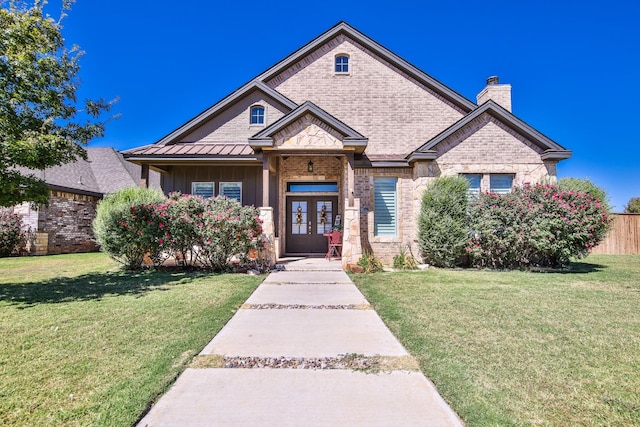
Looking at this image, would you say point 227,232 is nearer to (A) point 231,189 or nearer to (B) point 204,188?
(A) point 231,189

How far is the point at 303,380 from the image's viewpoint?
114 inches

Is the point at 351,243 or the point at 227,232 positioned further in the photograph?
the point at 351,243

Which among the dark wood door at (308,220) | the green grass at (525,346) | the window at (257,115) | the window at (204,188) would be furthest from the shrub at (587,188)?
the window at (204,188)

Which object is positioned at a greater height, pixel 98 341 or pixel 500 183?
pixel 500 183

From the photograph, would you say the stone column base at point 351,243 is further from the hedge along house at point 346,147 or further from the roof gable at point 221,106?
the roof gable at point 221,106

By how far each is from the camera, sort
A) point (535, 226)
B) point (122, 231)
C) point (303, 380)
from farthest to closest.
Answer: point (535, 226) → point (122, 231) → point (303, 380)

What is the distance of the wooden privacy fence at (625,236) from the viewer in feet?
52.6

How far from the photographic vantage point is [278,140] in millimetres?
10102

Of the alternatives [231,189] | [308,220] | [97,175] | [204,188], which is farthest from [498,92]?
[97,175]

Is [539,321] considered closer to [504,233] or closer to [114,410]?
[114,410]

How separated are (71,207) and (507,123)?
19.7 metres

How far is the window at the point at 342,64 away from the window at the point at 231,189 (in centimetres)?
623

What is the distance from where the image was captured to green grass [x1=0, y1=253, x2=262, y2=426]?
2.47 m

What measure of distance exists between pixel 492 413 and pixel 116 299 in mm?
5964
